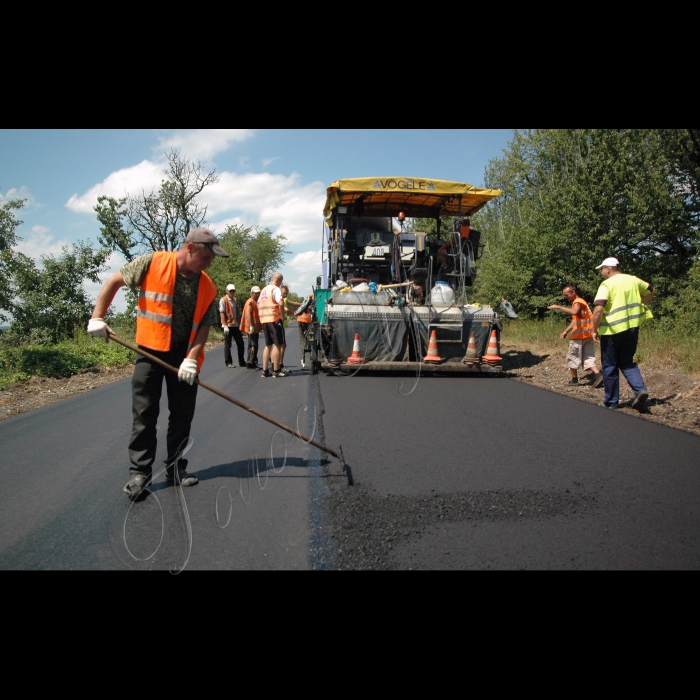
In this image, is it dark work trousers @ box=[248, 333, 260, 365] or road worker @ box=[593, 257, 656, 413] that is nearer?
road worker @ box=[593, 257, 656, 413]

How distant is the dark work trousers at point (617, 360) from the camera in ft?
21.6

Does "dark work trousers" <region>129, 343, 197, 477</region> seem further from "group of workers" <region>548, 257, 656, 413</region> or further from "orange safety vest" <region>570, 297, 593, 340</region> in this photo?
"orange safety vest" <region>570, 297, 593, 340</region>

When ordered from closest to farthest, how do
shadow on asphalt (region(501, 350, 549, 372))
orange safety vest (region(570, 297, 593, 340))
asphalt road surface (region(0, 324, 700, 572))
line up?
1. asphalt road surface (region(0, 324, 700, 572))
2. orange safety vest (region(570, 297, 593, 340))
3. shadow on asphalt (region(501, 350, 549, 372))

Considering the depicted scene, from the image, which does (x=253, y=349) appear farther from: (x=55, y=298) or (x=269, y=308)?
(x=55, y=298)

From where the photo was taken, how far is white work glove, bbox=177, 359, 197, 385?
12.6 ft

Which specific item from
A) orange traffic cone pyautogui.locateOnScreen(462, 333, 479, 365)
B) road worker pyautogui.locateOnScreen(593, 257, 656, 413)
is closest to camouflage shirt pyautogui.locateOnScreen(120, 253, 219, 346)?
road worker pyautogui.locateOnScreen(593, 257, 656, 413)

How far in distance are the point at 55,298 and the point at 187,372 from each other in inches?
489

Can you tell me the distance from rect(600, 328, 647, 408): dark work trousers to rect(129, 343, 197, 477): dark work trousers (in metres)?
5.01

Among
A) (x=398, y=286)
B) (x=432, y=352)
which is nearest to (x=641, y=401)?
(x=432, y=352)

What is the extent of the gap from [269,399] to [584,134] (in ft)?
67.0

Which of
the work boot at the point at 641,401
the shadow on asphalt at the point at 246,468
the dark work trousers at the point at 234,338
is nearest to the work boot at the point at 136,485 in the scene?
the shadow on asphalt at the point at 246,468
